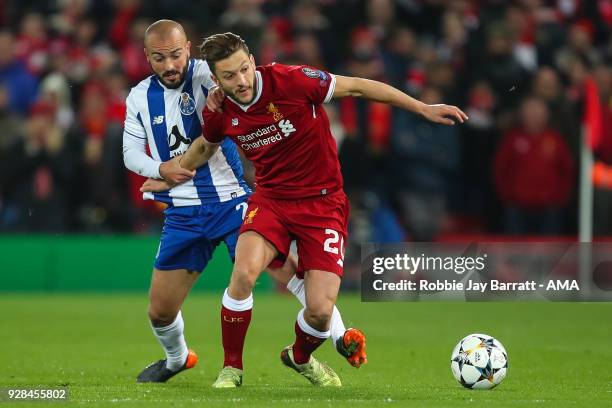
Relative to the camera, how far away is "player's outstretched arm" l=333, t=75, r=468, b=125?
7.97 meters

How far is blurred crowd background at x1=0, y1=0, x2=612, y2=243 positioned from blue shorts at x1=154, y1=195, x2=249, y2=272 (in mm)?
7579

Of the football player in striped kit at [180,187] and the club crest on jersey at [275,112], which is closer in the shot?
the club crest on jersey at [275,112]

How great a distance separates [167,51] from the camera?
843cm

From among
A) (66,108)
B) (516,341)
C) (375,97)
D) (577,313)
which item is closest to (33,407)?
(375,97)

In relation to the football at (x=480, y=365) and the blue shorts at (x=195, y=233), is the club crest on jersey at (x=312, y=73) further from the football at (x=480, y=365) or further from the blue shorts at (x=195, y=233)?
the football at (x=480, y=365)

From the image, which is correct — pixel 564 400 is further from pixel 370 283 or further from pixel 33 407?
pixel 33 407

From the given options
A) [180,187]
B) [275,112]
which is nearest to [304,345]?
[180,187]

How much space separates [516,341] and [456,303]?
4539 millimetres

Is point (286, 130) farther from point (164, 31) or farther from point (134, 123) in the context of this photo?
point (134, 123)

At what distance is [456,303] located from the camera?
16.4m

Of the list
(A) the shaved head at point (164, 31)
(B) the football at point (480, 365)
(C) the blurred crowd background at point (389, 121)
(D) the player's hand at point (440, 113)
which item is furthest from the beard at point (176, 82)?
(C) the blurred crowd background at point (389, 121)

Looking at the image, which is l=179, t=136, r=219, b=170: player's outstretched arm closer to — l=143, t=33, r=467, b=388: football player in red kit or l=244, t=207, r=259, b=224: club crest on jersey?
l=143, t=33, r=467, b=388: football player in red kit

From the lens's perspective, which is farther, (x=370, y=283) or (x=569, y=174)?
(x=569, y=174)

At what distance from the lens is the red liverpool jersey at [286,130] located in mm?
8109
